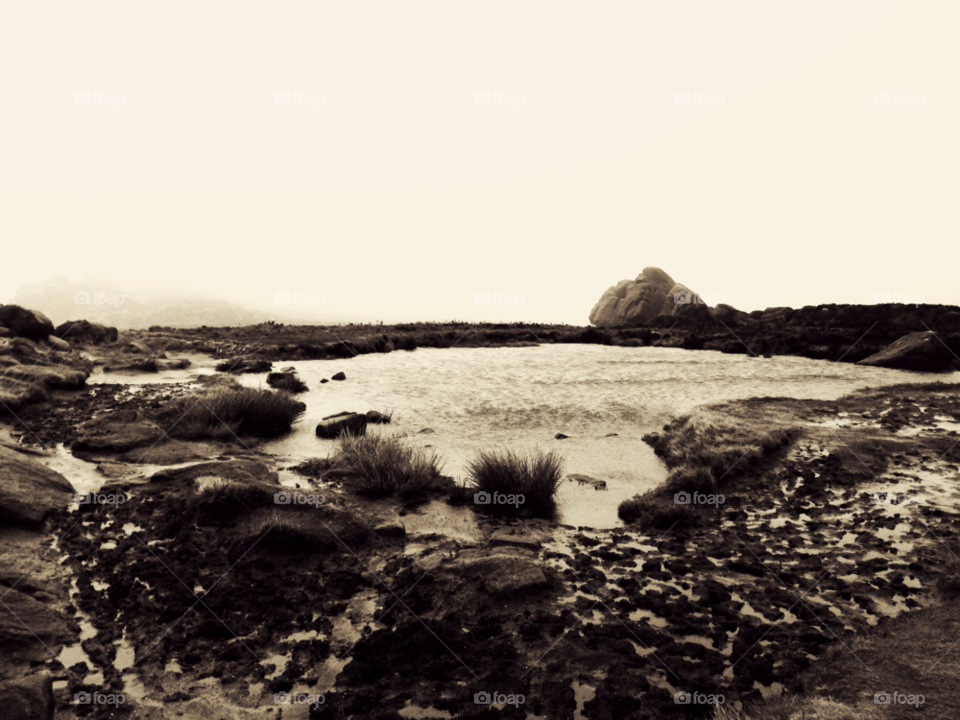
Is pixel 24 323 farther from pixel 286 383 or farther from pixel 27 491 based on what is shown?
pixel 27 491

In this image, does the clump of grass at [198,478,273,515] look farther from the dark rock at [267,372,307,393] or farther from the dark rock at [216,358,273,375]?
the dark rock at [216,358,273,375]

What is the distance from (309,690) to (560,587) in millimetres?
2526

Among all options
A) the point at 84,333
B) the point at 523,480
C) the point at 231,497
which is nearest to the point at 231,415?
the point at 231,497

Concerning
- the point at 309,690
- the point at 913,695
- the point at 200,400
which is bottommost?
the point at 309,690

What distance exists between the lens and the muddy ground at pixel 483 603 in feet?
12.8

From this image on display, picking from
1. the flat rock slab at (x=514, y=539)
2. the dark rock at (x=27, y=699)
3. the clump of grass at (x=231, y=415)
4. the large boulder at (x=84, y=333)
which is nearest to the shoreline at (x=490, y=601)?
the flat rock slab at (x=514, y=539)

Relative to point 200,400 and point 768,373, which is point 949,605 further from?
point 768,373

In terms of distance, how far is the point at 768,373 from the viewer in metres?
19.0

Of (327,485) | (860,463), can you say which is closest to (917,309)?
(860,463)

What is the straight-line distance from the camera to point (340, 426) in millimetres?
10734

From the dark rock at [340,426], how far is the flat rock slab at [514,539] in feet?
15.5

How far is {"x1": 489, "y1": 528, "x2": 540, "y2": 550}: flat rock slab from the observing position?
624cm

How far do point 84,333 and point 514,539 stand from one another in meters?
24.3

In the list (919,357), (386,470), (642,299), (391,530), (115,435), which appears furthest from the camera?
(642,299)
